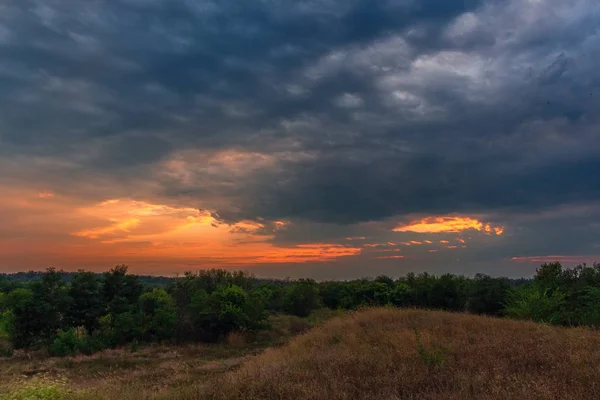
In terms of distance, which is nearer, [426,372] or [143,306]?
[426,372]

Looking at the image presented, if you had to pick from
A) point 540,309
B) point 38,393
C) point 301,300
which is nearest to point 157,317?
point 301,300

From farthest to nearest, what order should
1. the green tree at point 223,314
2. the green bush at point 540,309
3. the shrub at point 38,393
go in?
1. the green tree at point 223,314
2. the green bush at point 540,309
3. the shrub at point 38,393

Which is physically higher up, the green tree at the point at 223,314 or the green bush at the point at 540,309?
the green bush at the point at 540,309

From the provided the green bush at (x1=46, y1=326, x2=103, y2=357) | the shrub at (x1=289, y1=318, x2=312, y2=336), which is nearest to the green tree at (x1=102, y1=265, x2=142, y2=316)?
the green bush at (x1=46, y1=326, x2=103, y2=357)

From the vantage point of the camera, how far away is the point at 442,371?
10.2 meters

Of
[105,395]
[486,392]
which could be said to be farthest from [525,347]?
[105,395]

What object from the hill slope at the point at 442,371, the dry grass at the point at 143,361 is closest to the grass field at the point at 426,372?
the hill slope at the point at 442,371

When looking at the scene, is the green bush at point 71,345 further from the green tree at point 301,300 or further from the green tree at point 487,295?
the green tree at point 487,295

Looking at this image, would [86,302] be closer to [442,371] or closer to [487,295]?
[442,371]

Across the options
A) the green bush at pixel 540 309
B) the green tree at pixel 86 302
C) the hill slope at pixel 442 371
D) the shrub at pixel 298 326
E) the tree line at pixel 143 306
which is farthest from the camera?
the shrub at pixel 298 326

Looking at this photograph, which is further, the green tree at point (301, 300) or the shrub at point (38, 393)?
the green tree at point (301, 300)

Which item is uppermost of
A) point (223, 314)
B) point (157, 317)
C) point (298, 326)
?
point (223, 314)

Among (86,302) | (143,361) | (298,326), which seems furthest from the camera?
(298,326)

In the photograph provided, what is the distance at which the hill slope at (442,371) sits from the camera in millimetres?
8422
